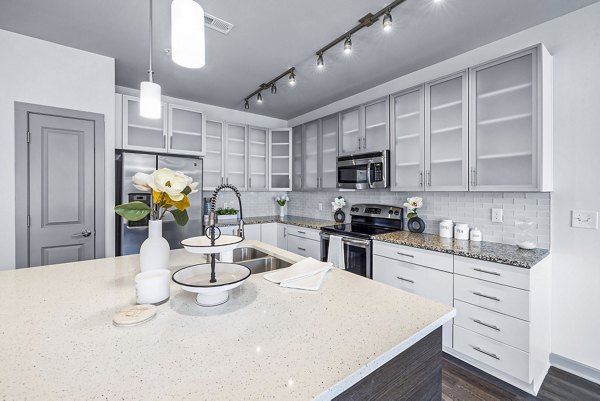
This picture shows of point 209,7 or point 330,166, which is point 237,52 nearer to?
point 209,7

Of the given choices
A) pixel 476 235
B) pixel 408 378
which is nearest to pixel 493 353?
pixel 476 235

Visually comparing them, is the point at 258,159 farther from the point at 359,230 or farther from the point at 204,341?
the point at 204,341

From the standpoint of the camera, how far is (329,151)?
3.88 metres

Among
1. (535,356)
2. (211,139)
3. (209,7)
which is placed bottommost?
(535,356)

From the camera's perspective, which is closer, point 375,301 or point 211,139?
point 375,301

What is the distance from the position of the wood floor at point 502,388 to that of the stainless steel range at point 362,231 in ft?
3.45

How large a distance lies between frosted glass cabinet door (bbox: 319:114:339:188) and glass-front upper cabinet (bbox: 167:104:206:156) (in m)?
1.66

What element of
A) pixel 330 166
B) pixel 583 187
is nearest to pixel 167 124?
pixel 330 166

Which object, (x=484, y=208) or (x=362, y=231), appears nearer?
(x=484, y=208)

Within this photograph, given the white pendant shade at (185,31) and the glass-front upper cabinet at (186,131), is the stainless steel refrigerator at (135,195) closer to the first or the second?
the glass-front upper cabinet at (186,131)

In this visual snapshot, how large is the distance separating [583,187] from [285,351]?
8.39ft

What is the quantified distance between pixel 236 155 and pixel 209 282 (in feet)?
11.3

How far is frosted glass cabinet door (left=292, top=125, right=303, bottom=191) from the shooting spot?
4.36 metres

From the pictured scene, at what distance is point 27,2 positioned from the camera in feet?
6.42
